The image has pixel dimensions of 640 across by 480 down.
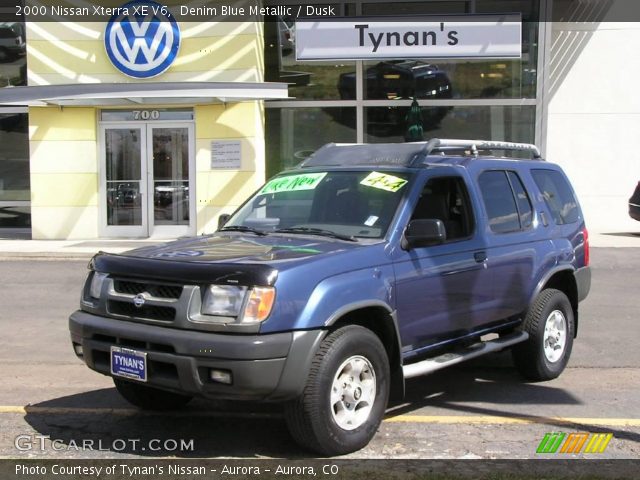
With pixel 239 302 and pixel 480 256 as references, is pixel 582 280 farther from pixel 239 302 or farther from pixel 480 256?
pixel 239 302

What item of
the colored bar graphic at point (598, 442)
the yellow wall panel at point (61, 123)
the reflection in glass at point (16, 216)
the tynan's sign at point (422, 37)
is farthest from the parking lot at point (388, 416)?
the reflection in glass at point (16, 216)

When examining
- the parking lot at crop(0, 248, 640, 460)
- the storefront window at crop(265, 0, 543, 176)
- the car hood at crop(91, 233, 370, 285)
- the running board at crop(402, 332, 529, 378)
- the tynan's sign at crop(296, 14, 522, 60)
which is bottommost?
the parking lot at crop(0, 248, 640, 460)

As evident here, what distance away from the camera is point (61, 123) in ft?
54.5

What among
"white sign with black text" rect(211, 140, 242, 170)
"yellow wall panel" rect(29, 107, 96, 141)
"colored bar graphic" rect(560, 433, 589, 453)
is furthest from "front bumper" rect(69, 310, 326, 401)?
"yellow wall panel" rect(29, 107, 96, 141)

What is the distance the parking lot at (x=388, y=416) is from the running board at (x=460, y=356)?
0.43 meters

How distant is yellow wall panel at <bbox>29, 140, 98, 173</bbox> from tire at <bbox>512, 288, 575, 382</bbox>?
12.9 meters

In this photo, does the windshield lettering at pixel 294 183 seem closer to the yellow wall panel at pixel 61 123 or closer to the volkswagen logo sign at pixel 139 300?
the volkswagen logo sign at pixel 139 300

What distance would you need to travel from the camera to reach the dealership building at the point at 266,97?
16.3 m

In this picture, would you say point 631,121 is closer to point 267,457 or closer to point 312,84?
point 312,84

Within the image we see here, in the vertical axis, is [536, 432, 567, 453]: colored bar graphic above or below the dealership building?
below

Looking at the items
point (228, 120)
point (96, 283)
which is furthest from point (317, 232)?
point (228, 120)

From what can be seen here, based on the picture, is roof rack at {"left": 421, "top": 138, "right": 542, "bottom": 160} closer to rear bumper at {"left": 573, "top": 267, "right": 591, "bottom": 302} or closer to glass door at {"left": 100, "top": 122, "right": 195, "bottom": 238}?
rear bumper at {"left": 573, "top": 267, "right": 591, "bottom": 302}

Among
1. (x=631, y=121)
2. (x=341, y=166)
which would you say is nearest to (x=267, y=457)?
(x=341, y=166)

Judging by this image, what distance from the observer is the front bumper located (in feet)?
13.0
